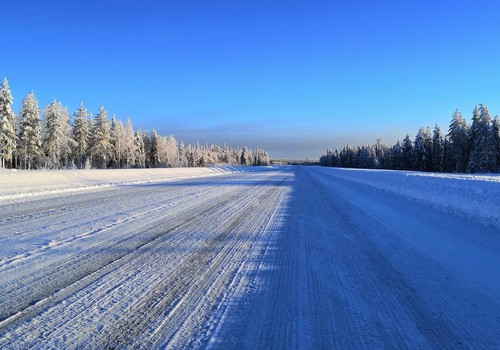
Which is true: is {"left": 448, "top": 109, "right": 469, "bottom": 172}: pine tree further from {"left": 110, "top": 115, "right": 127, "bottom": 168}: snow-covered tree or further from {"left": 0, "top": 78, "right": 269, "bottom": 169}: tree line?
{"left": 110, "top": 115, "right": 127, "bottom": 168}: snow-covered tree

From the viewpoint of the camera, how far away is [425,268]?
5090 mm

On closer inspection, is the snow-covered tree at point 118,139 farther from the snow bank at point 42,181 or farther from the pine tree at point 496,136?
the pine tree at point 496,136

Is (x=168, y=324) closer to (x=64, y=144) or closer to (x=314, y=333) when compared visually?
(x=314, y=333)

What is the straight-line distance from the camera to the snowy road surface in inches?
121

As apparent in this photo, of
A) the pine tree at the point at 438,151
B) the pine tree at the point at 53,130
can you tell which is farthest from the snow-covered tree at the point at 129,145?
the pine tree at the point at 438,151

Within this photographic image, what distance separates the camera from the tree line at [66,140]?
1986 inches

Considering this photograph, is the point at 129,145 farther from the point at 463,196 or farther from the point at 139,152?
the point at 463,196

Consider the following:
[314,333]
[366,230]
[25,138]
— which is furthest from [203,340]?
[25,138]

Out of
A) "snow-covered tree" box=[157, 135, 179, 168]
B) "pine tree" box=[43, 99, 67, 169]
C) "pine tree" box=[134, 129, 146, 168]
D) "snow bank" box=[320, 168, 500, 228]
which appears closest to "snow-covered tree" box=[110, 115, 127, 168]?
"pine tree" box=[134, 129, 146, 168]

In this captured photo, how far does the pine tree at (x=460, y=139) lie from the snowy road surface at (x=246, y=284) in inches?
2480

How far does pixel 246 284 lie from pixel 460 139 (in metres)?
70.6

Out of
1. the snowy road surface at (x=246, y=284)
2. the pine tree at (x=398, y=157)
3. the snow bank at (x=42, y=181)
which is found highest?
the pine tree at (x=398, y=157)

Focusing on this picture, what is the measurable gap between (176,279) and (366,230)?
5059mm

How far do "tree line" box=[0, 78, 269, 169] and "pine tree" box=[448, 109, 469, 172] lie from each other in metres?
63.3
